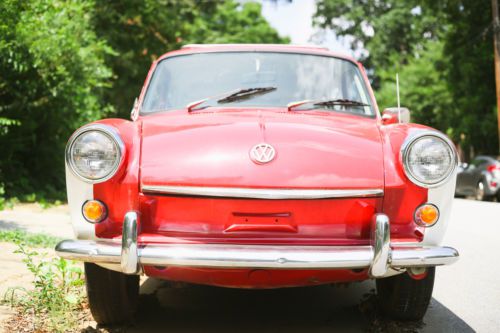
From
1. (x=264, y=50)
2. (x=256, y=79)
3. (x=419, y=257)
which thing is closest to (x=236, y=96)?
(x=256, y=79)

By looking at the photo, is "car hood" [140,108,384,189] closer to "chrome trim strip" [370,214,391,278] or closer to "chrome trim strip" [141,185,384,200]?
"chrome trim strip" [141,185,384,200]

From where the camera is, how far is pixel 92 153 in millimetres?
3695

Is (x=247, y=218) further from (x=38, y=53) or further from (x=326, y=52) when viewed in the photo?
(x=38, y=53)

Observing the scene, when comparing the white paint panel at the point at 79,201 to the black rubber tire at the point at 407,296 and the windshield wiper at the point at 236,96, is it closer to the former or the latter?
the windshield wiper at the point at 236,96

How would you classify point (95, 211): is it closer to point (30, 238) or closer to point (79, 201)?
point (79, 201)

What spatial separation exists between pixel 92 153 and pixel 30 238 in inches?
154

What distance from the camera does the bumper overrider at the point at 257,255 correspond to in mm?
3361

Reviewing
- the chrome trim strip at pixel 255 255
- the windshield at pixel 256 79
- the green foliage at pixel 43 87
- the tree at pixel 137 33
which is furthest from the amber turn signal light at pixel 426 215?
the tree at pixel 137 33

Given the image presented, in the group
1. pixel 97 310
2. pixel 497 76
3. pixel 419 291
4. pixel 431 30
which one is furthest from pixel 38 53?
pixel 431 30

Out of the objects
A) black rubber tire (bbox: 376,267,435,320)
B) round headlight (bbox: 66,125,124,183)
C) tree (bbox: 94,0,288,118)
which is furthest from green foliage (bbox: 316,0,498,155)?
round headlight (bbox: 66,125,124,183)

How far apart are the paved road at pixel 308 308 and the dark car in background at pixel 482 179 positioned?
1280 cm

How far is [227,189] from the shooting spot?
359cm

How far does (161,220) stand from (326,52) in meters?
2.29

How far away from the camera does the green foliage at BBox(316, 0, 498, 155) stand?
25.6m
